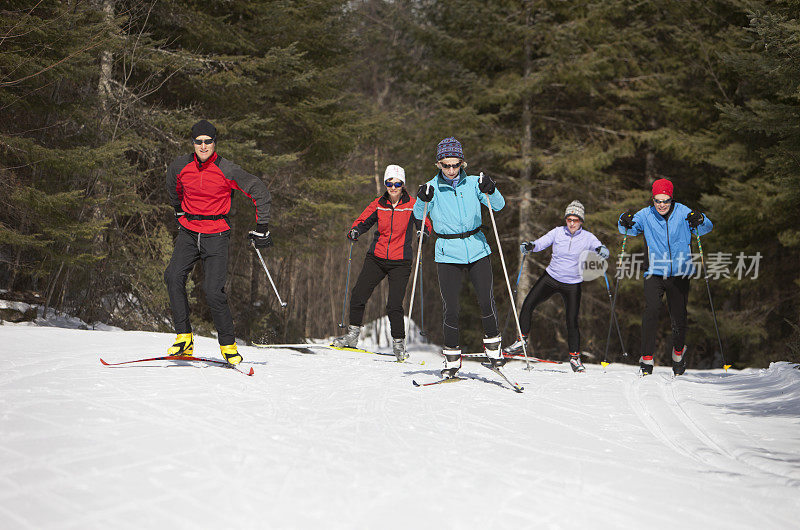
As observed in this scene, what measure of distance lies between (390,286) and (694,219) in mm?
3612

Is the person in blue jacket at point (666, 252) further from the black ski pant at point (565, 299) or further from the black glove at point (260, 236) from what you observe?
the black glove at point (260, 236)

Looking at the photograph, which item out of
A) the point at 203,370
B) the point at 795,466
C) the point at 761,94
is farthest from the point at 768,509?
the point at 761,94

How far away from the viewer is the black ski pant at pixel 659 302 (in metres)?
7.41

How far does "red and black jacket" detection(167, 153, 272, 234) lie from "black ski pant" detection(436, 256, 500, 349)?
179 centimetres

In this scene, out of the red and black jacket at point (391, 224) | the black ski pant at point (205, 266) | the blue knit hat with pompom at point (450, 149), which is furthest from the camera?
the red and black jacket at point (391, 224)

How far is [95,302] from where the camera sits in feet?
33.9

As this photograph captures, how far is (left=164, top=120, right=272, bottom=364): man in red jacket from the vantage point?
582 cm

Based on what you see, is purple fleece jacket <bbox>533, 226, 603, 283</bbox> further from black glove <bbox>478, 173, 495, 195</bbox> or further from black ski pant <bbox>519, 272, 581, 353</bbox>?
black glove <bbox>478, 173, 495, 195</bbox>

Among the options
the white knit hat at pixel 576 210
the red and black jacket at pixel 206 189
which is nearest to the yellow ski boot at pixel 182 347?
the red and black jacket at pixel 206 189

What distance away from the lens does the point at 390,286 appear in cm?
819

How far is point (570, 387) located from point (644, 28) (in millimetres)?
10405

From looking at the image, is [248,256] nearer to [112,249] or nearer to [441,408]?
[112,249]

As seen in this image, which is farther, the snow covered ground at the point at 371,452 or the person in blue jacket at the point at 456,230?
the person in blue jacket at the point at 456,230

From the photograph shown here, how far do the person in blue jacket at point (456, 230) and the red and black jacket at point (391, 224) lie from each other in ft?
6.86
